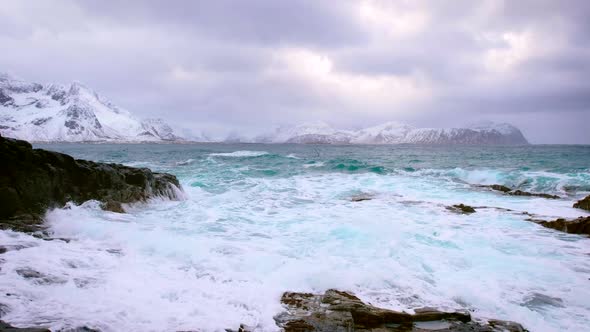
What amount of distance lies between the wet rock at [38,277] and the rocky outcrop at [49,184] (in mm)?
2946

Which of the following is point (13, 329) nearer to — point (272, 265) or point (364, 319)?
point (364, 319)

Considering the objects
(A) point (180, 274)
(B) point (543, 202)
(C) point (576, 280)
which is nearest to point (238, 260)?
(A) point (180, 274)

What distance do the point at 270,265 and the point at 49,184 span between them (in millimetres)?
7309

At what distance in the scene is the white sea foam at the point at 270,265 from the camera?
471 centimetres

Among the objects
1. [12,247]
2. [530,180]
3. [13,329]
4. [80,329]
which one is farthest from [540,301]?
[530,180]

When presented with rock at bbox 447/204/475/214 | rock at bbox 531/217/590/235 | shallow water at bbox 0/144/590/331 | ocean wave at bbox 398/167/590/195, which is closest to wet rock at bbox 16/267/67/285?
shallow water at bbox 0/144/590/331

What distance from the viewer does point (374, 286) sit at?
5.96m

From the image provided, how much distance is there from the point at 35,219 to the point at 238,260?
5.35 meters

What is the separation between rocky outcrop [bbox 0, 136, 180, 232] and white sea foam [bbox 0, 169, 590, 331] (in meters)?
0.52

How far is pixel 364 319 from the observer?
15.3 ft

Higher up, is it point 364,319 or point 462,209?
point 462,209

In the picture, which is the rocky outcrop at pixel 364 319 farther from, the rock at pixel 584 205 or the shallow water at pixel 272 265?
the rock at pixel 584 205

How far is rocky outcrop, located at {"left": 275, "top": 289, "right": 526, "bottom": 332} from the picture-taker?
4.52 meters

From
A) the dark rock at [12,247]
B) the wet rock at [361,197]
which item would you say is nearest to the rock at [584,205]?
the wet rock at [361,197]
